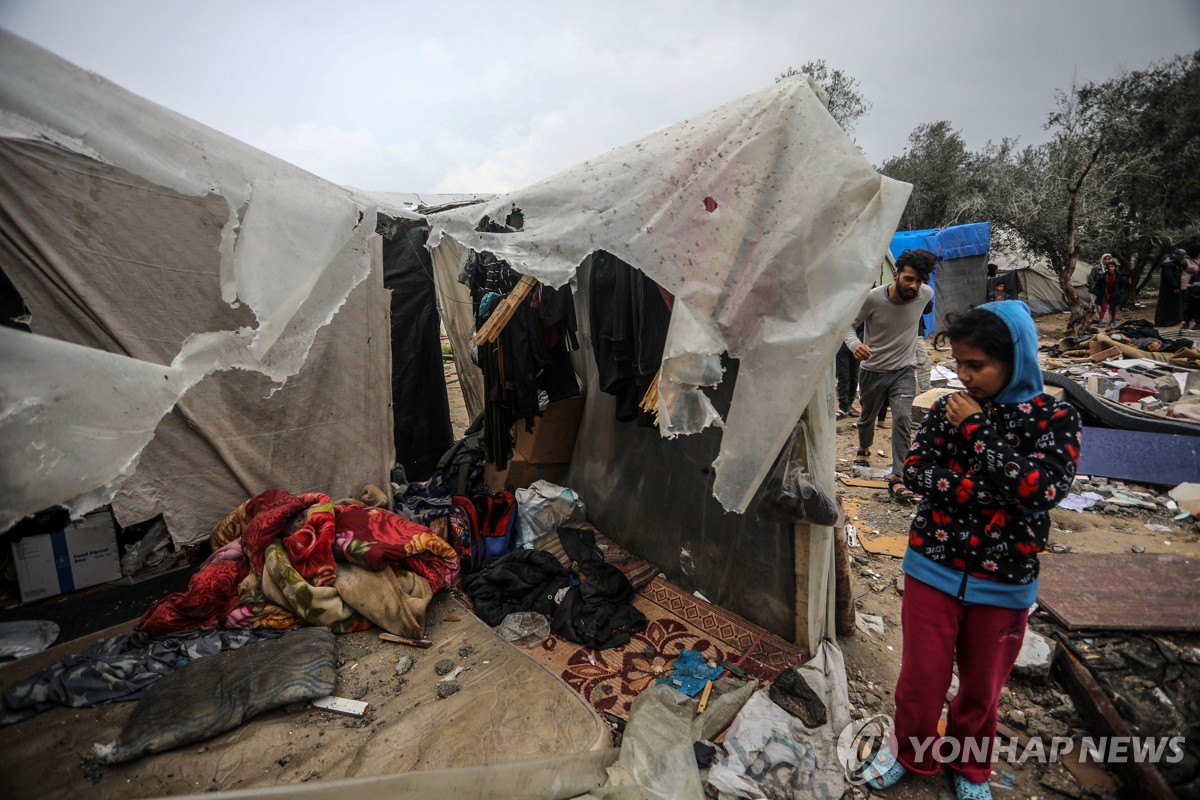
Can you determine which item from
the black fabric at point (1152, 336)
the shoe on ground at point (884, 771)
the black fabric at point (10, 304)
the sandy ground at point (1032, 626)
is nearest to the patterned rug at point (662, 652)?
the sandy ground at point (1032, 626)

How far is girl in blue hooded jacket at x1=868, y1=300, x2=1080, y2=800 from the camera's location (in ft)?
5.33

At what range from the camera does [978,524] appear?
68.6 inches

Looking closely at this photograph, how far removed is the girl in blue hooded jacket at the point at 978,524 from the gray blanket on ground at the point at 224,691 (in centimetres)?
264

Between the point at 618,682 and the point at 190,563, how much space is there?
3492 mm

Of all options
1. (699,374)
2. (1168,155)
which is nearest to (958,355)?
(699,374)

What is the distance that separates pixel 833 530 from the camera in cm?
260

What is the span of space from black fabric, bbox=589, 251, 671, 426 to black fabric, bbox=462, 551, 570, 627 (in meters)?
1.19

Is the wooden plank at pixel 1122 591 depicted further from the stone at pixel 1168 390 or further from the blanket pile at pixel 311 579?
the stone at pixel 1168 390

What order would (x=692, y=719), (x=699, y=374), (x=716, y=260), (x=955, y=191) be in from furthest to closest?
(x=955, y=191)
(x=692, y=719)
(x=716, y=260)
(x=699, y=374)

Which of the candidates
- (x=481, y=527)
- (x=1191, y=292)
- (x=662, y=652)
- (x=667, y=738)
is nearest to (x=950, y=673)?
(x=667, y=738)

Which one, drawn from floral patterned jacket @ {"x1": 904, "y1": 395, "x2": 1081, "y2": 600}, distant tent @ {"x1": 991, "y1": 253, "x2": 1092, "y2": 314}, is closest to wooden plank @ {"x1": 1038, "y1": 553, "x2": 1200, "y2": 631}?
floral patterned jacket @ {"x1": 904, "y1": 395, "x2": 1081, "y2": 600}

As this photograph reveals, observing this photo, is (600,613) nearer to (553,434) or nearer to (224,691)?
(553,434)

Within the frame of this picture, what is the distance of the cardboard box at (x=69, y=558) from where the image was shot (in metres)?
3.38

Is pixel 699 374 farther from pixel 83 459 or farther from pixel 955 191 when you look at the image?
pixel 955 191
